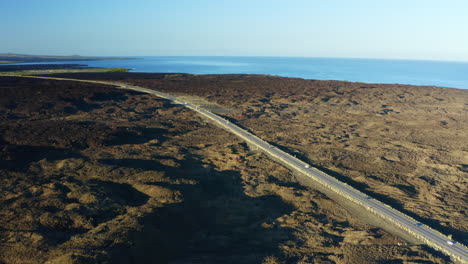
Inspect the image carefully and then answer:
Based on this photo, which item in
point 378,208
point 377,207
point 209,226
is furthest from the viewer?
point 377,207

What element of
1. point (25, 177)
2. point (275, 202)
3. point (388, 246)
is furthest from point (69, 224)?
point (388, 246)

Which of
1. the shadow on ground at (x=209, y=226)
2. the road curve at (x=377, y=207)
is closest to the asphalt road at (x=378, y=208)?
the road curve at (x=377, y=207)

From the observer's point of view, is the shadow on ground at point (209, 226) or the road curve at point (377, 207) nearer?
the shadow on ground at point (209, 226)

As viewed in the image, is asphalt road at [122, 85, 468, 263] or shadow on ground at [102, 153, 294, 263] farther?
asphalt road at [122, 85, 468, 263]

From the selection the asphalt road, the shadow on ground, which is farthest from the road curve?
the shadow on ground

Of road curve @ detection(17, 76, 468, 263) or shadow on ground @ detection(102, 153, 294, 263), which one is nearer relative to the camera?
shadow on ground @ detection(102, 153, 294, 263)

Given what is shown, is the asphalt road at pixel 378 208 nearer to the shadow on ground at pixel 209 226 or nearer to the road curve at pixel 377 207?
the road curve at pixel 377 207

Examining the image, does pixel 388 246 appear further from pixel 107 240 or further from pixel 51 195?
pixel 51 195

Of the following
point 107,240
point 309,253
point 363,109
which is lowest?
point 309,253

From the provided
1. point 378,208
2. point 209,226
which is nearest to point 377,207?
point 378,208

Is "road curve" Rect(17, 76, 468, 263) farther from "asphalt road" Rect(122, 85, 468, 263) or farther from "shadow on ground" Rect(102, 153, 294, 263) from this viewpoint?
"shadow on ground" Rect(102, 153, 294, 263)

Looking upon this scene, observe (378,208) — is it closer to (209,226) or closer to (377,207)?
(377,207)
